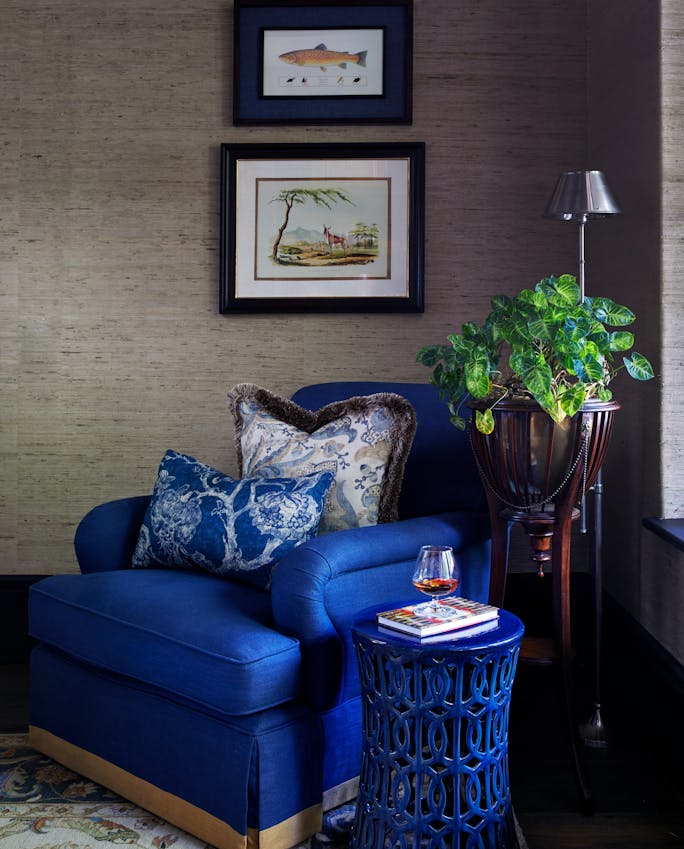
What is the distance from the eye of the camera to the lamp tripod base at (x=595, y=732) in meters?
2.55

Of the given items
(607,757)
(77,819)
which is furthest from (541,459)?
(77,819)

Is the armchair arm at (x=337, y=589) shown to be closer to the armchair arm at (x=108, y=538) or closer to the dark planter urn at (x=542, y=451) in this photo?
the dark planter urn at (x=542, y=451)

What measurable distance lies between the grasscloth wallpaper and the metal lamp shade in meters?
0.77

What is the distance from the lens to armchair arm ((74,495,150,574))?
2596mm

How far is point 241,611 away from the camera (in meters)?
2.12

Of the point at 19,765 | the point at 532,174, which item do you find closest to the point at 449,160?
the point at 532,174

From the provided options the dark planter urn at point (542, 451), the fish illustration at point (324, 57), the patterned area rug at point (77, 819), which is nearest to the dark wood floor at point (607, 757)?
the patterned area rug at point (77, 819)

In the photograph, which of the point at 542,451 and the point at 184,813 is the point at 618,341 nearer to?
the point at 542,451

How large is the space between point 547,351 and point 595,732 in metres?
1.14

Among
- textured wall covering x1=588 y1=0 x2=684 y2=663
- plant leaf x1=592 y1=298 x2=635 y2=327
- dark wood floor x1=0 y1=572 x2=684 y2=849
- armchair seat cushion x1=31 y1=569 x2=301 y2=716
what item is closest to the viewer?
armchair seat cushion x1=31 y1=569 x2=301 y2=716

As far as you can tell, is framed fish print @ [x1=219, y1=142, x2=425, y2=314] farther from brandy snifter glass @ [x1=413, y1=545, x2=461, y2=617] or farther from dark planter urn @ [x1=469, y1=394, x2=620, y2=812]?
brandy snifter glass @ [x1=413, y1=545, x2=461, y2=617]

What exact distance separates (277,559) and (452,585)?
0.54m

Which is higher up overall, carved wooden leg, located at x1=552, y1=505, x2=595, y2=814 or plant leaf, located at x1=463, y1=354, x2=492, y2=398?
plant leaf, located at x1=463, y1=354, x2=492, y2=398

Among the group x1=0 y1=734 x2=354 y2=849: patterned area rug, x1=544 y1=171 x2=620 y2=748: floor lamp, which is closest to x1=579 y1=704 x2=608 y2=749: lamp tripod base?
x1=544 y1=171 x2=620 y2=748: floor lamp
